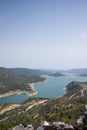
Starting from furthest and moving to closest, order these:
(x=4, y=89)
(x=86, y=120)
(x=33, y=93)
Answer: (x=4, y=89) < (x=33, y=93) < (x=86, y=120)

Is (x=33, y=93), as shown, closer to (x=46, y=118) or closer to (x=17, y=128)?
(x=46, y=118)

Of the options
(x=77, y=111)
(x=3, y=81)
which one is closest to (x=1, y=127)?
(x=77, y=111)

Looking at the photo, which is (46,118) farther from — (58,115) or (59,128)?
(59,128)

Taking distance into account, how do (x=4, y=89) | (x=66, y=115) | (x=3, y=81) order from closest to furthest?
(x=66, y=115) < (x=4, y=89) < (x=3, y=81)

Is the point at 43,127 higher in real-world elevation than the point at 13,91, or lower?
higher

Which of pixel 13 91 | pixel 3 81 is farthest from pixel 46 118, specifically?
pixel 3 81

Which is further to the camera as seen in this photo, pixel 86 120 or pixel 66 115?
pixel 66 115

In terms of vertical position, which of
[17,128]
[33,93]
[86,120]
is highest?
[86,120]

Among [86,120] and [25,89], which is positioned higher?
[86,120]

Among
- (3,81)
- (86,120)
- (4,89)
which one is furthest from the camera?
(3,81)
